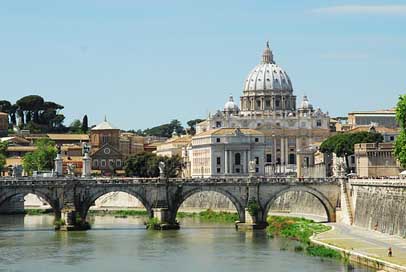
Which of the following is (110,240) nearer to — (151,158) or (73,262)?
(73,262)

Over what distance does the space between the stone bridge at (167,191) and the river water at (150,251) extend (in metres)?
1.53

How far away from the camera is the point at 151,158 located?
13138cm

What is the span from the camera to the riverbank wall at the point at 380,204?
59.7m

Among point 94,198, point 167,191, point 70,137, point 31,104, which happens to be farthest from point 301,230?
point 31,104

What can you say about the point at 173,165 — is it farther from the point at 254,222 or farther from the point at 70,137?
the point at 254,222

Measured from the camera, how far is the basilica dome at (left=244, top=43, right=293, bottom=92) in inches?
6998

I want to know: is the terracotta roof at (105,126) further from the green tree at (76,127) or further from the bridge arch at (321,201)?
the bridge arch at (321,201)

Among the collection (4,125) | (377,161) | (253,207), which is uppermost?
(4,125)

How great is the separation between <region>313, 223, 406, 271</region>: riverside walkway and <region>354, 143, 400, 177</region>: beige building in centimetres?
1715

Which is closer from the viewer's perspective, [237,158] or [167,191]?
[167,191]

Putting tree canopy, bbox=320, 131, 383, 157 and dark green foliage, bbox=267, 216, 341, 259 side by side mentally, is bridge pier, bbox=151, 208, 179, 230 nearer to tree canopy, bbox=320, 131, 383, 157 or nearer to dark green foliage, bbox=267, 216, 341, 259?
dark green foliage, bbox=267, 216, 341, 259

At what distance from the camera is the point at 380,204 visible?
64188 mm

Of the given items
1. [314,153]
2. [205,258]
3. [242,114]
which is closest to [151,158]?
[314,153]

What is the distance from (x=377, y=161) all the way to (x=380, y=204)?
23931mm
